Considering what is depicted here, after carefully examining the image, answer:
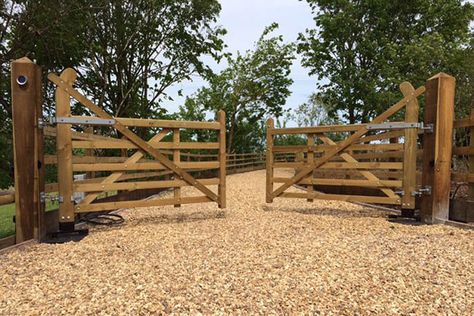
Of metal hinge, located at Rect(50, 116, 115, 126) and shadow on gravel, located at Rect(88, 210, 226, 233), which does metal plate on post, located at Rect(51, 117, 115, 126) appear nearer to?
metal hinge, located at Rect(50, 116, 115, 126)

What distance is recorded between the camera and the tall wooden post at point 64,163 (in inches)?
159

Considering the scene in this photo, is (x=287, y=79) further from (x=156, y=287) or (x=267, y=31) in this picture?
(x=156, y=287)

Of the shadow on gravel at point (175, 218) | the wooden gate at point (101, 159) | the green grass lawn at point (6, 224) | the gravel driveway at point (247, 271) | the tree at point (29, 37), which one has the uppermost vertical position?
the tree at point (29, 37)

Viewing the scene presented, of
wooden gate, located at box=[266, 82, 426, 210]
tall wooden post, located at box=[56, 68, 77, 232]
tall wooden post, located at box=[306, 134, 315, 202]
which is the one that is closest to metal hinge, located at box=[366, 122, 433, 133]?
wooden gate, located at box=[266, 82, 426, 210]

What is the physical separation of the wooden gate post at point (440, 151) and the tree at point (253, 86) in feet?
52.5

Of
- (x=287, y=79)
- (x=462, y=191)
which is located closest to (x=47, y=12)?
(x=462, y=191)

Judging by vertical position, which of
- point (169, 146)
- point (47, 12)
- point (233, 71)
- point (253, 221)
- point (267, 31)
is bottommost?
point (253, 221)

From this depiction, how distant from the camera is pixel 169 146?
4.86 m

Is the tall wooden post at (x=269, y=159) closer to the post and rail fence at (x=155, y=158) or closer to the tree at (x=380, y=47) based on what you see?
the post and rail fence at (x=155, y=158)

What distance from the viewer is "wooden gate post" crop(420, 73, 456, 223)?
15.0ft

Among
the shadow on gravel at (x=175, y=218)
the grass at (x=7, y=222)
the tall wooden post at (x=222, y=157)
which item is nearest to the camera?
the shadow on gravel at (x=175, y=218)

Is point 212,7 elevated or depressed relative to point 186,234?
elevated

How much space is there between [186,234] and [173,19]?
10282 mm

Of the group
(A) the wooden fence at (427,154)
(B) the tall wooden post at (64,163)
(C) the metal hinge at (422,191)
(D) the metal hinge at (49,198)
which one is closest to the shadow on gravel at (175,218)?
(B) the tall wooden post at (64,163)
